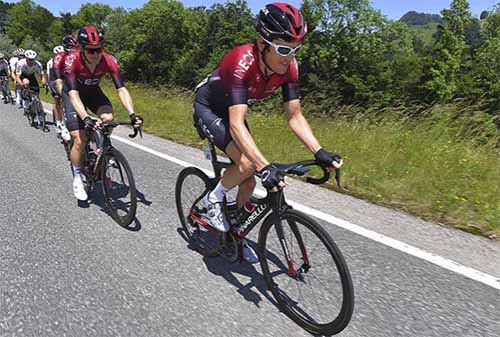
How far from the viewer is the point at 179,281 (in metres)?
3.27

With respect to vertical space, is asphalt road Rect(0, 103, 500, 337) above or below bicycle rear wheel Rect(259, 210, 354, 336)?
below

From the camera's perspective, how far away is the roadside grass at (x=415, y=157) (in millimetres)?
4566

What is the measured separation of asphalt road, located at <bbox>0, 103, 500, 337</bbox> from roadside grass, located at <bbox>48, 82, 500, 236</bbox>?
0.41 meters

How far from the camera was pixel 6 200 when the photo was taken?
5.01m

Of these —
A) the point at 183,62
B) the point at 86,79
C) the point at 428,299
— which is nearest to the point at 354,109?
the point at 86,79

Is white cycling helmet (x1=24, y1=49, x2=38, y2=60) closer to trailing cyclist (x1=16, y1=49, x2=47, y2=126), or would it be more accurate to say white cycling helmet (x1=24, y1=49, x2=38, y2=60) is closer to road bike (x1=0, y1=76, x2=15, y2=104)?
trailing cyclist (x1=16, y1=49, x2=47, y2=126)

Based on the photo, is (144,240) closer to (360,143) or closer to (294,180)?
(294,180)

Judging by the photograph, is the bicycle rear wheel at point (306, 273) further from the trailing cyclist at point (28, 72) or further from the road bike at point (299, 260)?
the trailing cyclist at point (28, 72)

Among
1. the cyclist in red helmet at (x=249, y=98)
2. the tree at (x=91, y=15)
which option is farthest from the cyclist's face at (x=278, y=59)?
the tree at (x=91, y=15)

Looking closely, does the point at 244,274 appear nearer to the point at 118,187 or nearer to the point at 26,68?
the point at 118,187

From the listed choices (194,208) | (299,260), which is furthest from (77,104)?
(299,260)

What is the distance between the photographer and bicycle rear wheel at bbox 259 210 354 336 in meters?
2.59

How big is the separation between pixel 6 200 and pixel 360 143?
202 inches

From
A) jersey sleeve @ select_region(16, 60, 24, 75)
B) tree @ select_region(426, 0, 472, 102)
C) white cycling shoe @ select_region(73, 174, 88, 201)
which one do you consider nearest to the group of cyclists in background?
white cycling shoe @ select_region(73, 174, 88, 201)
